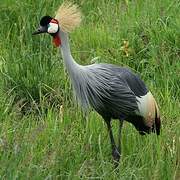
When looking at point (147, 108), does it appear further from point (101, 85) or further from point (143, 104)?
point (101, 85)

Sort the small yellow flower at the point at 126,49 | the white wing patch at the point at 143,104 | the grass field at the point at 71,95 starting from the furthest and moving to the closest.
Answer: the small yellow flower at the point at 126,49 < the white wing patch at the point at 143,104 < the grass field at the point at 71,95

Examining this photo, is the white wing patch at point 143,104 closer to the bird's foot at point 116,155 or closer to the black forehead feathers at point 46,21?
the bird's foot at point 116,155

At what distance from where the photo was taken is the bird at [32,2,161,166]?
3111 millimetres

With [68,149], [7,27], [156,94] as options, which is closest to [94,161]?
[68,149]

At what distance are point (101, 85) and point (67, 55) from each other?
0.23 meters

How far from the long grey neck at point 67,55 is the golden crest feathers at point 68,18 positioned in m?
0.04

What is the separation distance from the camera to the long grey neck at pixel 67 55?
3049mm

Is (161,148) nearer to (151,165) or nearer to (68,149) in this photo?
(151,165)

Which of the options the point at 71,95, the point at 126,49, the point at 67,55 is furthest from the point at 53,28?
the point at 126,49

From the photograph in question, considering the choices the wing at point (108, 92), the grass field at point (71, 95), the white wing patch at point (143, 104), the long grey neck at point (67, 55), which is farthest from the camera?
the white wing patch at point (143, 104)

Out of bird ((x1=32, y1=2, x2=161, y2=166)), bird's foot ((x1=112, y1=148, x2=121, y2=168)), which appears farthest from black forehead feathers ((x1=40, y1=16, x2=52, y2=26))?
bird's foot ((x1=112, y1=148, x2=121, y2=168))

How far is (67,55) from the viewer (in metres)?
3.05

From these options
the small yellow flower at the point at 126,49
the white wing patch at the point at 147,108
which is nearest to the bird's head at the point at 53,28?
the white wing patch at the point at 147,108

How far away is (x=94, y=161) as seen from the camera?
292 cm
